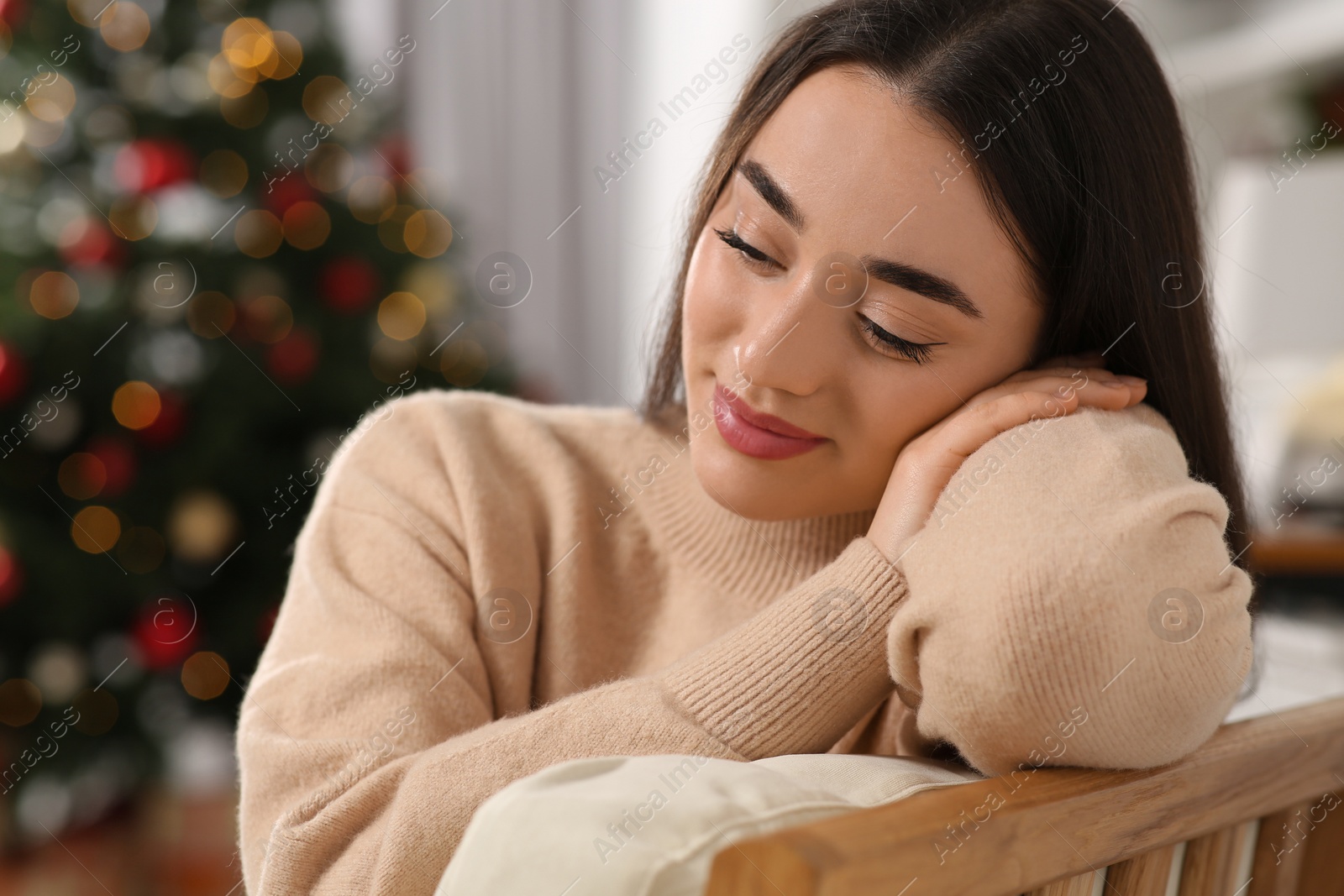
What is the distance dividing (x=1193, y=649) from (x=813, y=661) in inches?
9.7

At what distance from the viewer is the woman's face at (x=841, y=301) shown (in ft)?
2.61

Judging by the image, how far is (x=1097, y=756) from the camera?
0.63m

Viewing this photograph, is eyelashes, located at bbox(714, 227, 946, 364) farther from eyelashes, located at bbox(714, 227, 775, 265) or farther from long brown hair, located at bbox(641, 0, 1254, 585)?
long brown hair, located at bbox(641, 0, 1254, 585)

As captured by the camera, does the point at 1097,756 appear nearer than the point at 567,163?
Yes

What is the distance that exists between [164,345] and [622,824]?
1688mm

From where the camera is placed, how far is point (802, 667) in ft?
2.44

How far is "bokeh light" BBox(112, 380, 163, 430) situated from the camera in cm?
183

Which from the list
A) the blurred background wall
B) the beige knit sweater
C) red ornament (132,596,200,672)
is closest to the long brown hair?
the beige knit sweater

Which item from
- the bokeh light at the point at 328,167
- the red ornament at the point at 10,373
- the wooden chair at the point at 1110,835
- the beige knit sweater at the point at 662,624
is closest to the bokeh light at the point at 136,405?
the red ornament at the point at 10,373

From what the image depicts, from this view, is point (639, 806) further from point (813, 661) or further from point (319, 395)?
point (319, 395)

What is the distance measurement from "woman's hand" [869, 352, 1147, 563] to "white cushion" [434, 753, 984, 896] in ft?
0.97

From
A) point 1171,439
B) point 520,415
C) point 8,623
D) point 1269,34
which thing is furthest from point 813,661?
point 1269,34

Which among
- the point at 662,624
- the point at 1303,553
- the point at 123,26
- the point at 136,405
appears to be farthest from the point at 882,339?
the point at 1303,553

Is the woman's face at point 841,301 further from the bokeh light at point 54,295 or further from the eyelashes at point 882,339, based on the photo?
the bokeh light at point 54,295
